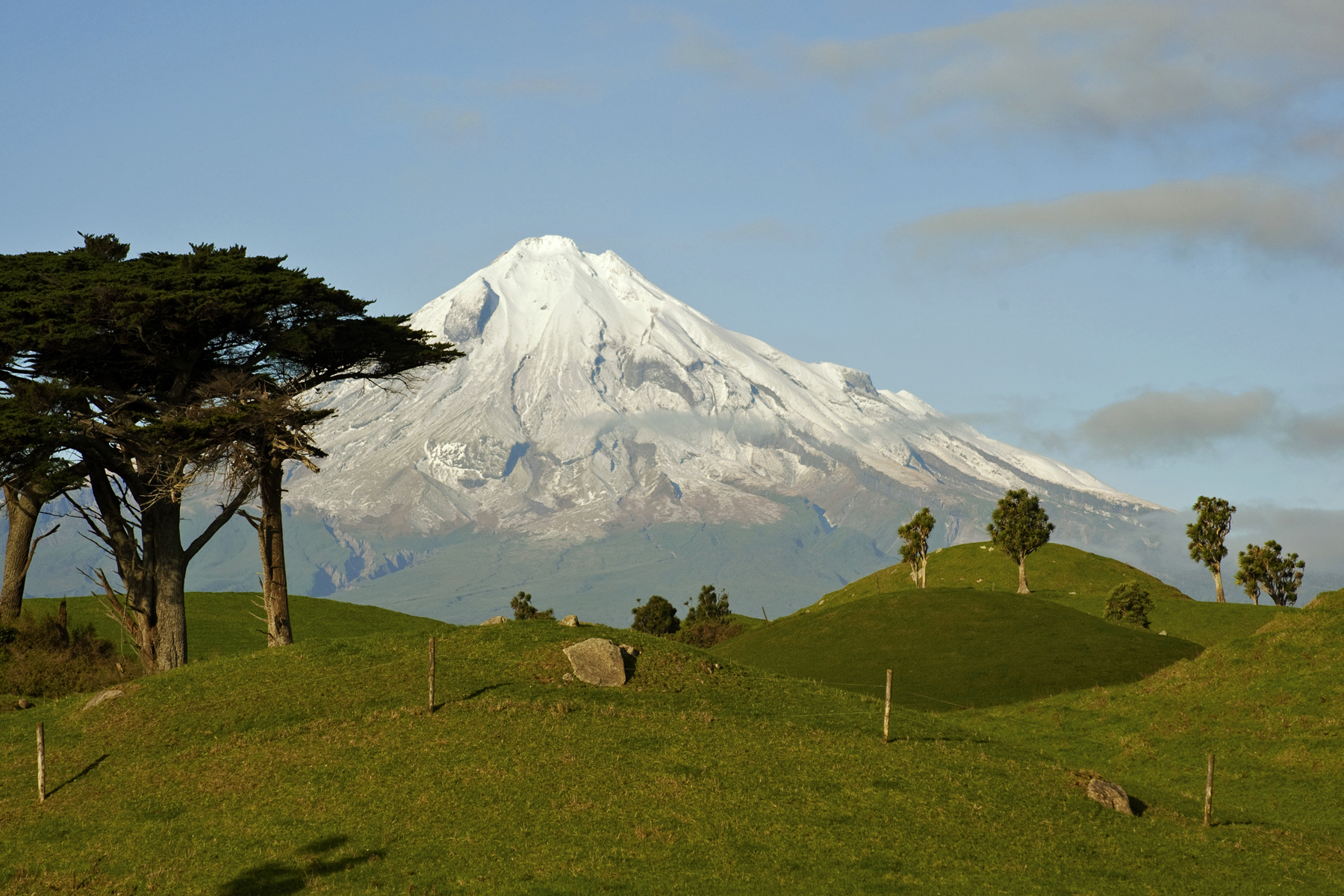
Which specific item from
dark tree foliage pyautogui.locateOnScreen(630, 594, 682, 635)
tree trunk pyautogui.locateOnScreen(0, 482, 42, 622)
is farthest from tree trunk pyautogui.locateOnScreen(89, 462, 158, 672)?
dark tree foliage pyautogui.locateOnScreen(630, 594, 682, 635)

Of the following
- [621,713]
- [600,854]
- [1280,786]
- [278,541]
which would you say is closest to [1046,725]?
[1280,786]

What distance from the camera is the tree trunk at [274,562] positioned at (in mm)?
50250

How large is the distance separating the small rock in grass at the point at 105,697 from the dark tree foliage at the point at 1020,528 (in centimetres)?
8892

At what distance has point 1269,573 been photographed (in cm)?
13300

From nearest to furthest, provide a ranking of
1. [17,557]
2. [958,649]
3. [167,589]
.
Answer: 1. [167,589]
2. [17,557]
3. [958,649]

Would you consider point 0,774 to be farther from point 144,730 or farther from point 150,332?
point 150,332

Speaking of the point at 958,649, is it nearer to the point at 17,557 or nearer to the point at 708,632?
the point at 708,632

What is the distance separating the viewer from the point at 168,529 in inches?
2047

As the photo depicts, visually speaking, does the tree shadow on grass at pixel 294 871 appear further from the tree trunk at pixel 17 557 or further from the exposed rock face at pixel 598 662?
the tree trunk at pixel 17 557

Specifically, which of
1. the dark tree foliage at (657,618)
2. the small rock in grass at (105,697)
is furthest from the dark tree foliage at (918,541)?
the small rock in grass at (105,697)

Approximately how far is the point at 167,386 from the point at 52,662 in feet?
49.1

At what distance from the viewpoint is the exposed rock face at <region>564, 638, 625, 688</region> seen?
4475cm

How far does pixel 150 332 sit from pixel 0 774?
19.8 meters

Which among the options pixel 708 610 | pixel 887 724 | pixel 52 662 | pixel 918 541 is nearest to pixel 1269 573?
pixel 918 541
